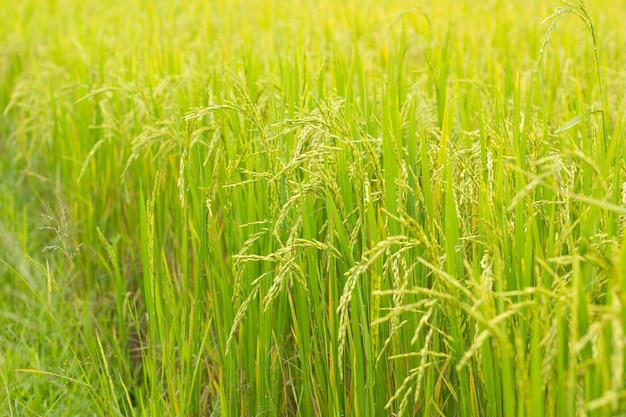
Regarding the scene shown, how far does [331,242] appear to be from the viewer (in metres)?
1.41

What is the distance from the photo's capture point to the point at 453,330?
1258mm

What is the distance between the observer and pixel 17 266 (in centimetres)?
270

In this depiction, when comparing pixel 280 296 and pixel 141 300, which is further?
pixel 141 300

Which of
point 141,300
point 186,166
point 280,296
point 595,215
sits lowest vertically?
point 141,300

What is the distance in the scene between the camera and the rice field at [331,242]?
3.75 feet

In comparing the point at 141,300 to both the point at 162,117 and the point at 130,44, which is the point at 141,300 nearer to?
the point at 162,117

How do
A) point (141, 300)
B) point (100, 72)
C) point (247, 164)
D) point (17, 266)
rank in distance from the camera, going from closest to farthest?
point (247, 164) → point (141, 300) → point (17, 266) → point (100, 72)

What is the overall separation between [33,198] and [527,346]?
8.36 feet

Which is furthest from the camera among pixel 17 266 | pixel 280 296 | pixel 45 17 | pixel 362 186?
pixel 45 17

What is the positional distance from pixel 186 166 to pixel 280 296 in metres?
0.40

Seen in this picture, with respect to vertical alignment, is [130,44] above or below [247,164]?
above

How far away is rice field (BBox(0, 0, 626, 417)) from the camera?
114 cm

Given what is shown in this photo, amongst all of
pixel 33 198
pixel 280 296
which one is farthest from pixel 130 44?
pixel 280 296

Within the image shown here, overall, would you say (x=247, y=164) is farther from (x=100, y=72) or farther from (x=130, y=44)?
(x=130, y=44)
